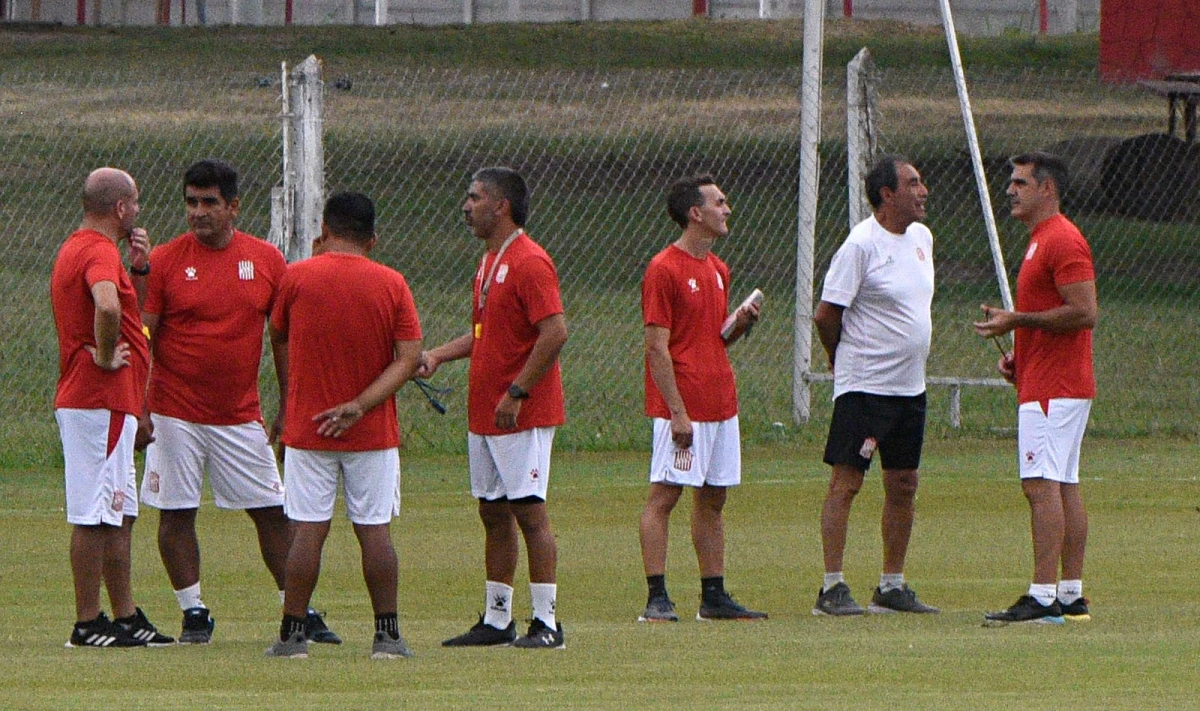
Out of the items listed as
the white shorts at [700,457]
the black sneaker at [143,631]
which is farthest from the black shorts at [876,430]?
the black sneaker at [143,631]

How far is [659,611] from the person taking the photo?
29.2 feet

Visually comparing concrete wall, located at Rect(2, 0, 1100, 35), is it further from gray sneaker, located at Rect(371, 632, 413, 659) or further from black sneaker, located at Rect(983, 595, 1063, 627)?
gray sneaker, located at Rect(371, 632, 413, 659)

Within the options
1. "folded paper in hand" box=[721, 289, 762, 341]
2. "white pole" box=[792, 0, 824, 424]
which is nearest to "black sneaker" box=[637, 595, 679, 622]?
"folded paper in hand" box=[721, 289, 762, 341]

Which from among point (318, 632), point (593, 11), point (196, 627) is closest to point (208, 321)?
point (196, 627)

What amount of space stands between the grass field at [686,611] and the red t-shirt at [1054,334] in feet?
3.27

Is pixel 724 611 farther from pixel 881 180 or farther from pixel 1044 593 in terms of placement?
pixel 881 180

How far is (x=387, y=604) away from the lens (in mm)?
7617

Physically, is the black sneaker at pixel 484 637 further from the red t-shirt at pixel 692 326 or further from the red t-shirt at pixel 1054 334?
the red t-shirt at pixel 1054 334

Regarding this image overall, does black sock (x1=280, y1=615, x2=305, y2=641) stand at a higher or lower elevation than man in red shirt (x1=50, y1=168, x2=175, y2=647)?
lower

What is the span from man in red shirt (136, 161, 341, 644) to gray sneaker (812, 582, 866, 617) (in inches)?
88.8

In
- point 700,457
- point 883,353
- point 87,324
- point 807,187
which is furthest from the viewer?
point 807,187

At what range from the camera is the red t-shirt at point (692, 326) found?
9125 mm

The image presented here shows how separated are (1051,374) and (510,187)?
246 cm

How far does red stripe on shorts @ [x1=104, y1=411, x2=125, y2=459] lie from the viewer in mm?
8102
